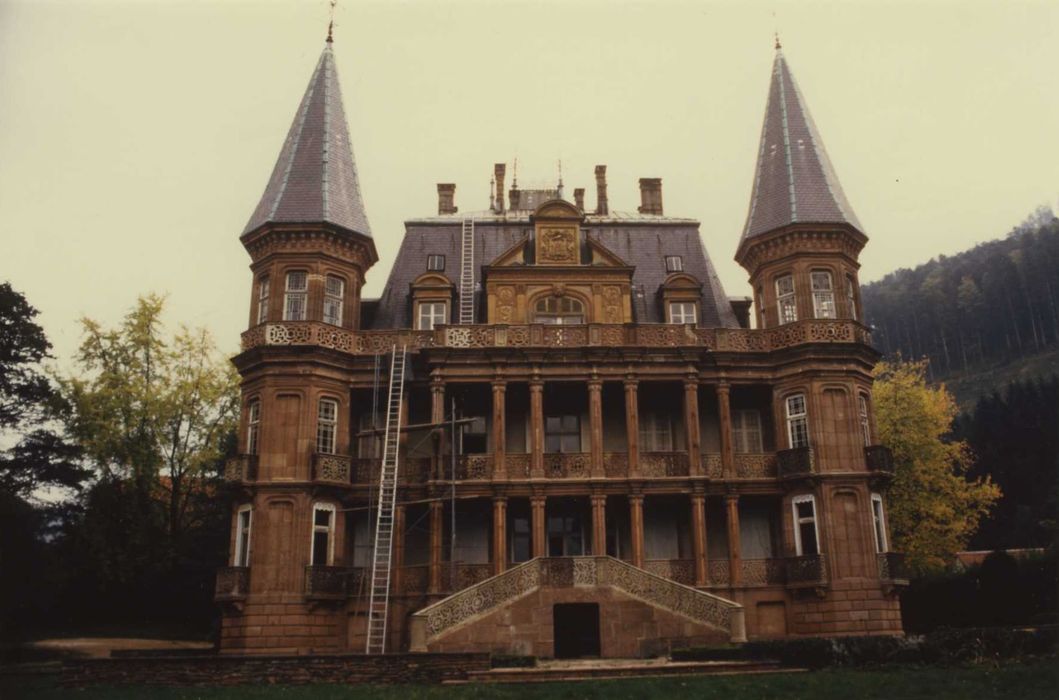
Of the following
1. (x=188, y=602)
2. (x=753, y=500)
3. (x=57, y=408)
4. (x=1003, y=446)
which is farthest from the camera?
(x=1003, y=446)

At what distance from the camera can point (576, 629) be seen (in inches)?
1217

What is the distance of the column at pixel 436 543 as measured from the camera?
31.9 metres

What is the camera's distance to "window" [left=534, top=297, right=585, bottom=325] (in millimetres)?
36531

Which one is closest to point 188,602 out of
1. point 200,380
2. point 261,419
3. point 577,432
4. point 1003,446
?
point 200,380

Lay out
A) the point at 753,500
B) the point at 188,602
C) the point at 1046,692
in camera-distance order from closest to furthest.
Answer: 1. the point at 1046,692
2. the point at 753,500
3. the point at 188,602

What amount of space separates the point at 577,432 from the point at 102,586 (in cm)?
2175

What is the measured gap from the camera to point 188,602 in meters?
43.9

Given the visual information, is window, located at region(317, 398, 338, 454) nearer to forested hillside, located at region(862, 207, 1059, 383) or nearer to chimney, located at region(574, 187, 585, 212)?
chimney, located at region(574, 187, 585, 212)

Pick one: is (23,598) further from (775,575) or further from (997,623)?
(997,623)

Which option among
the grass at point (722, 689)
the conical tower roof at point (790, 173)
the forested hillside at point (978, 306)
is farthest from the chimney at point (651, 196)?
the forested hillside at point (978, 306)

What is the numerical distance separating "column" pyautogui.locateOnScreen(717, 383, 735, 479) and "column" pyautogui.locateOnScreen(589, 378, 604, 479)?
439 cm

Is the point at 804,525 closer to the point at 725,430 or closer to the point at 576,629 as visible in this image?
the point at 725,430

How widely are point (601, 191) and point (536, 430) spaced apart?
15.1 meters

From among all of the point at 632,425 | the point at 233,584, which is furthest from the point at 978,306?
the point at 233,584
